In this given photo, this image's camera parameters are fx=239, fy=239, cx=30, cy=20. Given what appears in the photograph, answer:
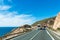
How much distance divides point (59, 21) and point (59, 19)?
14.6 ft

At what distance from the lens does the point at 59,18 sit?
149375 mm

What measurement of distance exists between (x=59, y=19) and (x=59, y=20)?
2348mm

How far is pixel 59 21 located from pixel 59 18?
644cm

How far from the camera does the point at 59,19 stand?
148 m

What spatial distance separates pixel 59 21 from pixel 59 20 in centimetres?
210

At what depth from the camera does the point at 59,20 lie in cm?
14525

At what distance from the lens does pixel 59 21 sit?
143250 mm
